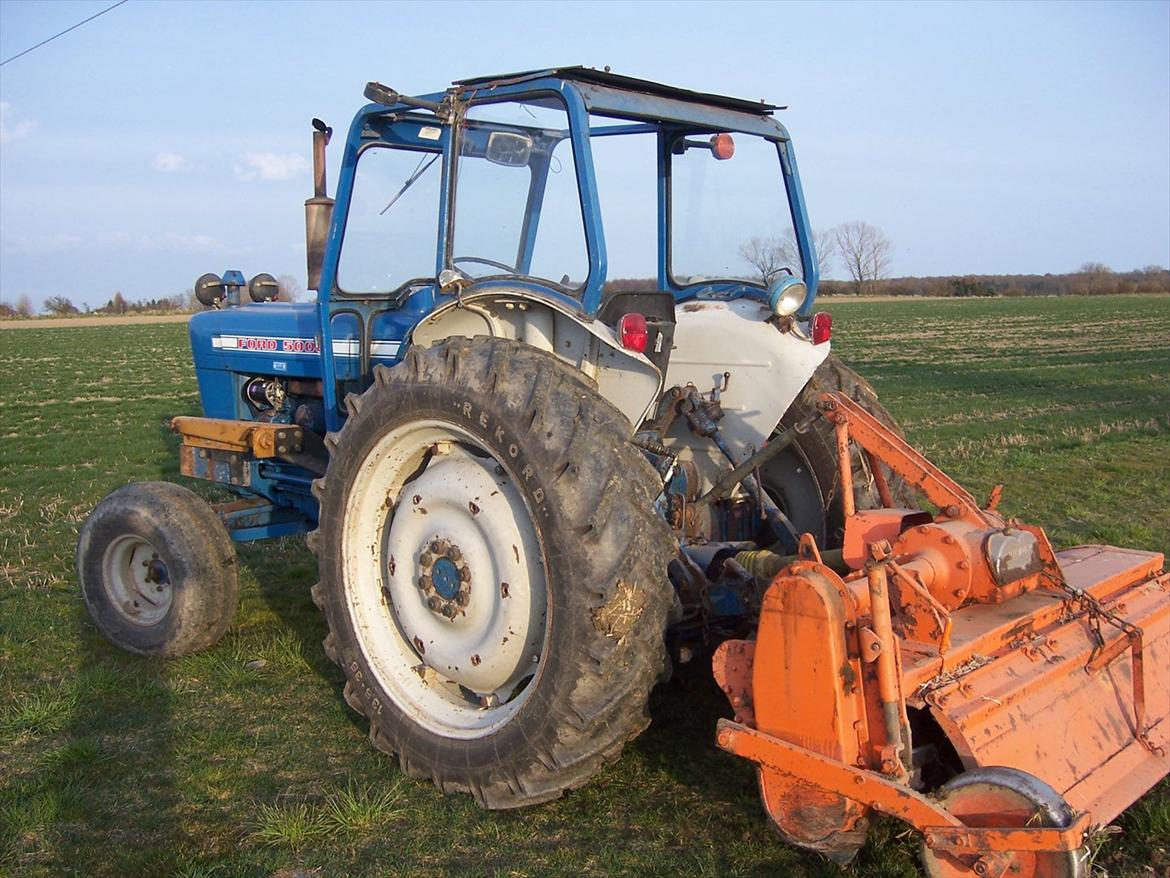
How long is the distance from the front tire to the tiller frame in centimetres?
43

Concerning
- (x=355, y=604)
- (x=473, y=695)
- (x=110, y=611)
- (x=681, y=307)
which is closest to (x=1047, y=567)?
(x=681, y=307)

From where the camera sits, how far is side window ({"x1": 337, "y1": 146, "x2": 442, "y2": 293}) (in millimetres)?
4785

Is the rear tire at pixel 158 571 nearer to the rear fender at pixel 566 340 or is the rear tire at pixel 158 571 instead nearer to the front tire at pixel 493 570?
the front tire at pixel 493 570

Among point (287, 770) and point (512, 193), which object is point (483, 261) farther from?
point (287, 770)

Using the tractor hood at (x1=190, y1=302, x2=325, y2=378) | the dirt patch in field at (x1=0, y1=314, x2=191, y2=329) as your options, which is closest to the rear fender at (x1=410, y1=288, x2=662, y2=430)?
the tractor hood at (x1=190, y1=302, x2=325, y2=378)

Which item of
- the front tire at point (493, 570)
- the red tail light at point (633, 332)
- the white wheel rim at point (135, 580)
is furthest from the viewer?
the white wheel rim at point (135, 580)

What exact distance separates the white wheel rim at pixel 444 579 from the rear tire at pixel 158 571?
155cm

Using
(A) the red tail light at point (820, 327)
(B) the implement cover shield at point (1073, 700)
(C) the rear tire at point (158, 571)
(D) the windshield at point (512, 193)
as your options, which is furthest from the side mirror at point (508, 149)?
(B) the implement cover shield at point (1073, 700)

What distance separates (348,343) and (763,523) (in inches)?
83.7

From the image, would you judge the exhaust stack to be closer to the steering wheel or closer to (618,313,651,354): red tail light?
the steering wheel

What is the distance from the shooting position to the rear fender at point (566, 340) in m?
3.87

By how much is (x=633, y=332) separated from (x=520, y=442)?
59 cm

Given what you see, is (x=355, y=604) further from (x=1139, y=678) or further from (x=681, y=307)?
(x=1139, y=678)

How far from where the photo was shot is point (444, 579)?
3.89 meters
